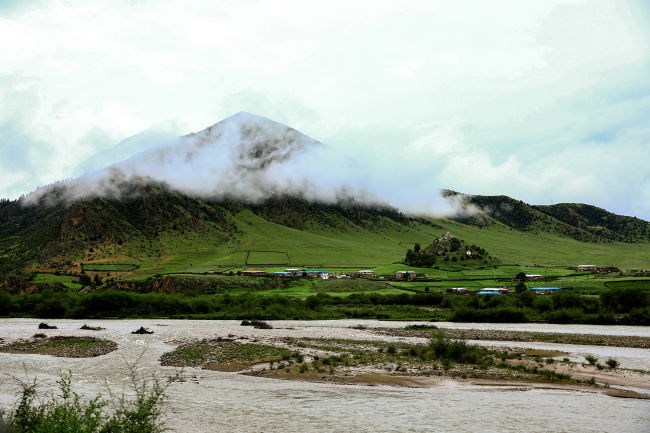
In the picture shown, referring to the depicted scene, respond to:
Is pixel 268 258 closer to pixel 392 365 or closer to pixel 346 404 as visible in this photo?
pixel 392 365

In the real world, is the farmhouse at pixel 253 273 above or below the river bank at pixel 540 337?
above

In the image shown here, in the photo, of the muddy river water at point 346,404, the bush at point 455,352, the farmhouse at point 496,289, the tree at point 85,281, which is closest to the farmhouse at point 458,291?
the farmhouse at point 496,289

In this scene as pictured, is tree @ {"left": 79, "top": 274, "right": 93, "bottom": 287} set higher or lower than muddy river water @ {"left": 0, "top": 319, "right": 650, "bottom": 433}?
lower

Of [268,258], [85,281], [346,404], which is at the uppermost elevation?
[268,258]

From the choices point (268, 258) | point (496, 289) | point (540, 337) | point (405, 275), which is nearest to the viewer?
point (540, 337)

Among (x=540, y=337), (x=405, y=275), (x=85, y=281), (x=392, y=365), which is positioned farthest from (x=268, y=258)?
(x=392, y=365)

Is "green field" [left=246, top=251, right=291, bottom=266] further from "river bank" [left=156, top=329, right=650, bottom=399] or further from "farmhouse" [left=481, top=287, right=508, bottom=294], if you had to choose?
"river bank" [left=156, top=329, right=650, bottom=399]

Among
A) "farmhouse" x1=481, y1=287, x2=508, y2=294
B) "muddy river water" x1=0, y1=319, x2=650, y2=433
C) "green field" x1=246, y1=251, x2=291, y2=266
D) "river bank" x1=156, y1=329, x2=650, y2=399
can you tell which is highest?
"green field" x1=246, y1=251, x2=291, y2=266

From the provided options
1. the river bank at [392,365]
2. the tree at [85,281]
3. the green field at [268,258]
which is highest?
the green field at [268,258]

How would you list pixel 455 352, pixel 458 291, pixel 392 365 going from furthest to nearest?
1. pixel 458 291
2. pixel 455 352
3. pixel 392 365

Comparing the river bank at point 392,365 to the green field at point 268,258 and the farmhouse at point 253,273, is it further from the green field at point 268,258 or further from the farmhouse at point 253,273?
the green field at point 268,258

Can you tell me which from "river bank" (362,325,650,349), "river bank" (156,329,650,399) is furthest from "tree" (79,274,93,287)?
"river bank" (362,325,650,349)

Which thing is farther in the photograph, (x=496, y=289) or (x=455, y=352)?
(x=496, y=289)

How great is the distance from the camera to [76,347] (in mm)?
44906
